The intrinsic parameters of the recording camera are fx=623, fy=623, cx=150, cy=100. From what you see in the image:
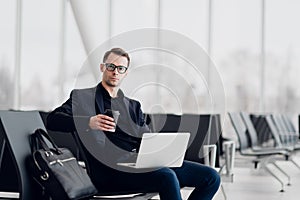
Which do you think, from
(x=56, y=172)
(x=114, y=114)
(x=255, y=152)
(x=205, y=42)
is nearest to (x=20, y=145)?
(x=56, y=172)

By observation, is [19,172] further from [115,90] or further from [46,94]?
[46,94]

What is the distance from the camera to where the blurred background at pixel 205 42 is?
1079 centimetres

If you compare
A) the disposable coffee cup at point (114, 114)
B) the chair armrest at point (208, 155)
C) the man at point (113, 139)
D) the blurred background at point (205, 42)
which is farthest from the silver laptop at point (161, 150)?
the blurred background at point (205, 42)

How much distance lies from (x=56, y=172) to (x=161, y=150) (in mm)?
607

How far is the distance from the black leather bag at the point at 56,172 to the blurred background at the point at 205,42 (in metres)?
7.56

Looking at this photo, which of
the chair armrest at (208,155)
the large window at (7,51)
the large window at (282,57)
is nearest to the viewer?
the chair armrest at (208,155)

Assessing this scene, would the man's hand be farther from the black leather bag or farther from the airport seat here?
the airport seat

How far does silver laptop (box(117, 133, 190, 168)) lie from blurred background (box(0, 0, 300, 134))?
7.41 m

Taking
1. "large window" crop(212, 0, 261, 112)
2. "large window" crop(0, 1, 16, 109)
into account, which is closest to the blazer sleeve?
"large window" crop(0, 1, 16, 109)

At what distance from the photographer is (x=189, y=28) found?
447 inches

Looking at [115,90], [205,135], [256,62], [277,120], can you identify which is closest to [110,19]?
[256,62]

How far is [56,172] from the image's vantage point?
9.52ft

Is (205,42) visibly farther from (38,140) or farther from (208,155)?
(38,140)

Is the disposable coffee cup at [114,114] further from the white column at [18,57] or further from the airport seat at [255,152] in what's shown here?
the white column at [18,57]
